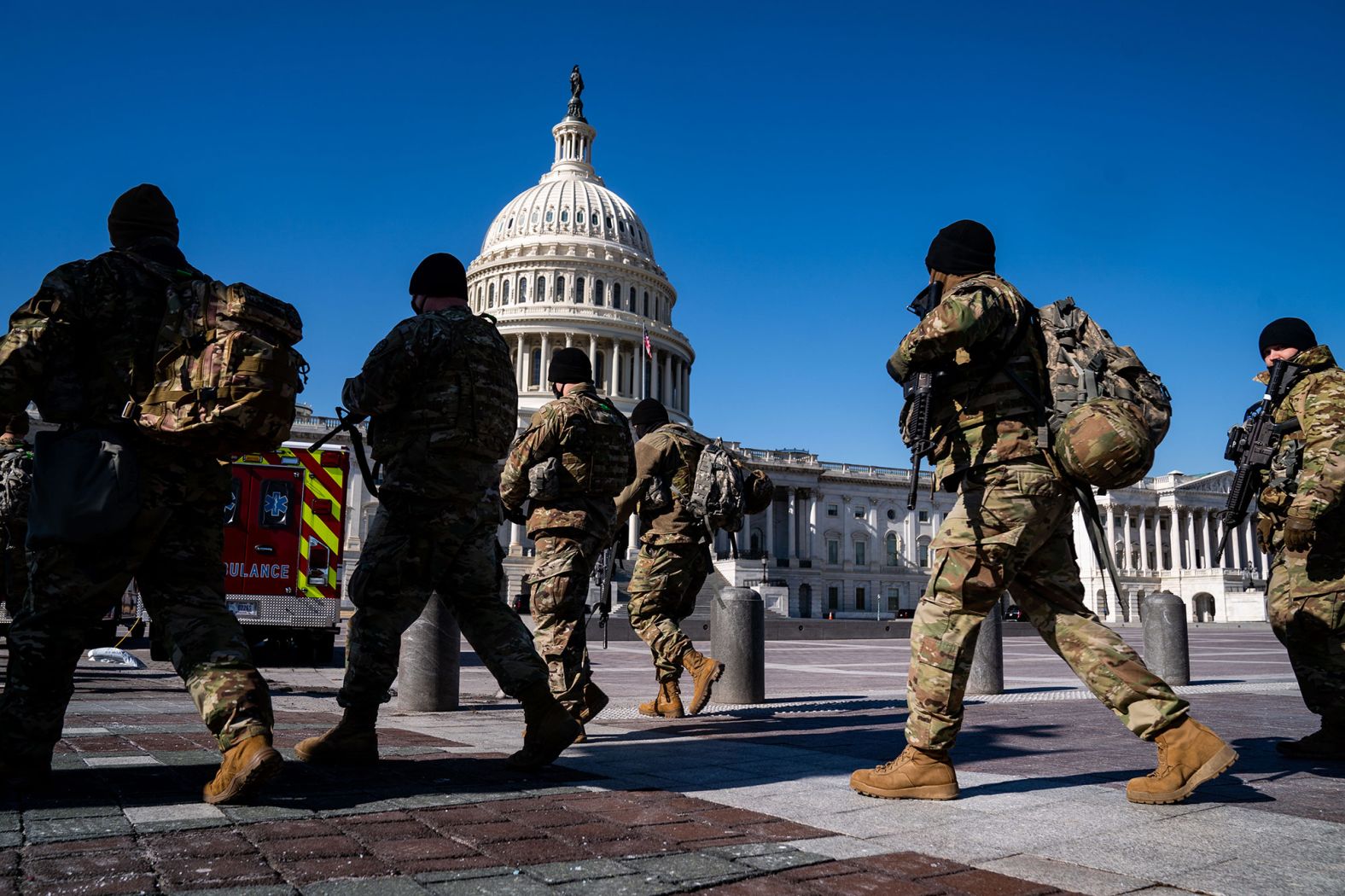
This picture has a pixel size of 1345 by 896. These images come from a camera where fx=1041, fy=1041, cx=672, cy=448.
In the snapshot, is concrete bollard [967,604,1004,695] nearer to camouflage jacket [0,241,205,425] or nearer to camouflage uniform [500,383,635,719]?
camouflage uniform [500,383,635,719]

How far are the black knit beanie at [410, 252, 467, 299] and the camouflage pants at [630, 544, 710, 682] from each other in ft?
9.37

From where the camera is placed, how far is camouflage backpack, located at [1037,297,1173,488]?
12.8ft

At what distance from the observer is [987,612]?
157 inches

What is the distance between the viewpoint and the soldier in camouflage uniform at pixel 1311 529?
204 inches

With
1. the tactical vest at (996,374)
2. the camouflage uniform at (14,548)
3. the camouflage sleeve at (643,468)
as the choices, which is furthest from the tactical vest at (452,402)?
the camouflage uniform at (14,548)

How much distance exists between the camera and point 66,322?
146 inches

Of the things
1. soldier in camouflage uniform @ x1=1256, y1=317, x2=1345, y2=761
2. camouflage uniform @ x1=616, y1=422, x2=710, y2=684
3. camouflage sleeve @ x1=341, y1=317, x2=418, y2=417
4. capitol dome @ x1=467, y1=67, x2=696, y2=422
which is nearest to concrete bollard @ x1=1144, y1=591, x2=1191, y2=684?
soldier in camouflage uniform @ x1=1256, y1=317, x2=1345, y2=761

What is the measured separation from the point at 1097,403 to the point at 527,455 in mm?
3018

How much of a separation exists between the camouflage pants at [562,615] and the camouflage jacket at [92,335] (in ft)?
7.91

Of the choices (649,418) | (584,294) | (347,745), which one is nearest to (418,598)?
(347,745)

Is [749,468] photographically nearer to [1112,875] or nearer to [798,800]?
[798,800]

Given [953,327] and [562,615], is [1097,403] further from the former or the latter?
[562,615]

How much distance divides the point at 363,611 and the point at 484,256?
88.3m

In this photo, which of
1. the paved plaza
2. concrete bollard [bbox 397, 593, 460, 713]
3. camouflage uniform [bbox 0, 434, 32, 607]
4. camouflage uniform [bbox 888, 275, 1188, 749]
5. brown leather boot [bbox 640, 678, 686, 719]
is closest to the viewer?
the paved plaza
